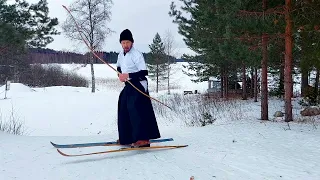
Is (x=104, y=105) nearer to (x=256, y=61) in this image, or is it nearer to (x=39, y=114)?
(x=39, y=114)

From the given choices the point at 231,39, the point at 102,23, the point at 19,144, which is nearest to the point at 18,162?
the point at 19,144

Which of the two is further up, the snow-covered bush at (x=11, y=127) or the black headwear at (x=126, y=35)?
the black headwear at (x=126, y=35)

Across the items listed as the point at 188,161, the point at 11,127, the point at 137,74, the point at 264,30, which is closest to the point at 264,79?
the point at 264,30

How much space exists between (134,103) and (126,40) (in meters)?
1.09

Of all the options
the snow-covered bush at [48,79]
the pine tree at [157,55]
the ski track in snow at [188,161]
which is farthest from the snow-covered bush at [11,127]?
the snow-covered bush at [48,79]

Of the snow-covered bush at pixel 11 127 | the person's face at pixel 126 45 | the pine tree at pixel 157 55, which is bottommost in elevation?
the snow-covered bush at pixel 11 127

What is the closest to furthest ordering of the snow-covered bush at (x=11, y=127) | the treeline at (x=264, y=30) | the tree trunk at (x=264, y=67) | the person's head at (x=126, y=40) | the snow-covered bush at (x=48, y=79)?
the person's head at (x=126, y=40) → the treeline at (x=264, y=30) → the snow-covered bush at (x=11, y=127) → the tree trunk at (x=264, y=67) → the snow-covered bush at (x=48, y=79)

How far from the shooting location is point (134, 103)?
214 inches

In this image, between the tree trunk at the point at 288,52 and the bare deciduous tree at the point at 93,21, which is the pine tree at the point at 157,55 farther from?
the tree trunk at the point at 288,52

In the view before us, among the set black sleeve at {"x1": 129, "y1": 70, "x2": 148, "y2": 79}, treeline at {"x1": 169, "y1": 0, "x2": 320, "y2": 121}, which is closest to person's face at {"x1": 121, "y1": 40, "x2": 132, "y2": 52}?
black sleeve at {"x1": 129, "y1": 70, "x2": 148, "y2": 79}

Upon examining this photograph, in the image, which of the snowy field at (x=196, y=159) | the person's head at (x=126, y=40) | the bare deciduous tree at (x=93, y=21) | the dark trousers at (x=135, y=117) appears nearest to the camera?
the snowy field at (x=196, y=159)

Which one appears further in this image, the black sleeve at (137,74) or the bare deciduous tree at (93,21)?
the bare deciduous tree at (93,21)

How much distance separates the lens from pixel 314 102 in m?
13.6

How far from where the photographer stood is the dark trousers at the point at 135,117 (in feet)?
17.7
